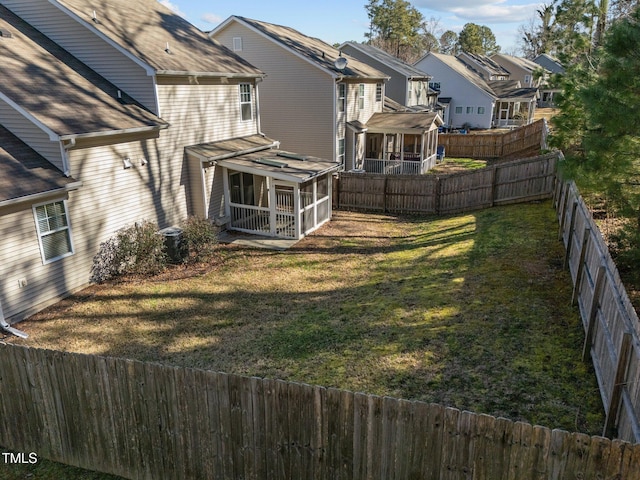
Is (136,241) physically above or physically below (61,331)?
above

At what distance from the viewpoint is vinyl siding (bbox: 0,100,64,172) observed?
11680 mm

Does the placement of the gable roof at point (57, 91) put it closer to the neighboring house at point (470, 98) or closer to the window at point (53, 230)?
the window at point (53, 230)

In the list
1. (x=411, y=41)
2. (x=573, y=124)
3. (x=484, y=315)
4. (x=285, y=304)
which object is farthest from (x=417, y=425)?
(x=411, y=41)

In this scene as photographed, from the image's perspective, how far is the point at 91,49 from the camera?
595 inches

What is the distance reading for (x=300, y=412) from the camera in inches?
192

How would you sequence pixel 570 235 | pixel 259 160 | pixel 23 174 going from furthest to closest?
pixel 259 160
pixel 23 174
pixel 570 235

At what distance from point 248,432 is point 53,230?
8823mm

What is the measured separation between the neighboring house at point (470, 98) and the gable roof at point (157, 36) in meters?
33.5

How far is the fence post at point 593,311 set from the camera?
712 cm

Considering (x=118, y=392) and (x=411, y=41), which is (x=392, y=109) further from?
(x=411, y=41)

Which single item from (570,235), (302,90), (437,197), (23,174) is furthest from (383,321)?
(302,90)

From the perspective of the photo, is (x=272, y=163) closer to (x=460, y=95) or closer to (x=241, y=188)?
(x=241, y=188)

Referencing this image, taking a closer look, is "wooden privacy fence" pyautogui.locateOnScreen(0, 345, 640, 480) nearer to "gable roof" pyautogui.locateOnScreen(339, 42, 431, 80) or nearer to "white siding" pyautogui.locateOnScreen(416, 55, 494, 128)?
"gable roof" pyautogui.locateOnScreen(339, 42, 431, 80)

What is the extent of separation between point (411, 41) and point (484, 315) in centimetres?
7747
